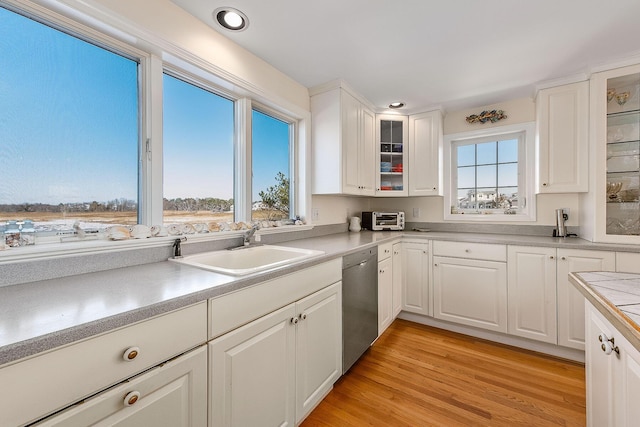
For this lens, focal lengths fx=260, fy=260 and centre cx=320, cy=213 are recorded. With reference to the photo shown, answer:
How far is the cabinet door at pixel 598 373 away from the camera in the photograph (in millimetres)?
876

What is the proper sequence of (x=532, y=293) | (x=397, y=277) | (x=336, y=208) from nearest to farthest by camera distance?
(x=532, y=293) → (x=397, y=277) → (x=336, y=208)

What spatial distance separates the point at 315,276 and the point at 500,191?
2.50m

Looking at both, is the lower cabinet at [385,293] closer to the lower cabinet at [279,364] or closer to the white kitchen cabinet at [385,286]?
the white kitchen cabinet at [385,286]

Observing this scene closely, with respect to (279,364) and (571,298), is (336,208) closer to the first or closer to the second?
(279,364)

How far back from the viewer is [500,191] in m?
2.86

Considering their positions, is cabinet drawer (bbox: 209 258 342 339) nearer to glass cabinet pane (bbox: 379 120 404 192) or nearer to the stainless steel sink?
the stainless steel sink

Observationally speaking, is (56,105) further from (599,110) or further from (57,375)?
(599,110)

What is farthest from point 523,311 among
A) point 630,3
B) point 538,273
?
point 630,3

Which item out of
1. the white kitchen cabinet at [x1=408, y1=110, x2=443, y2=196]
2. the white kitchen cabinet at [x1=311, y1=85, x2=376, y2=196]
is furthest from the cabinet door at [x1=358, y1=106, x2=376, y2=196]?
the white kitchen cabinet at [x1=408, y1=110, x2=443, y2=196]

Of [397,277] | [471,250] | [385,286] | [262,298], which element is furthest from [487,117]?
[262,298]

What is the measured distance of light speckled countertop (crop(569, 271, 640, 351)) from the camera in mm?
677

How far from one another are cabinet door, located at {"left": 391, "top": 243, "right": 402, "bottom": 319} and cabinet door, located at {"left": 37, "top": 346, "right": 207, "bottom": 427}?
199cm

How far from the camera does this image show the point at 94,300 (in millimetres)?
813

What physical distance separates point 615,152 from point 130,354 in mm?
3234
